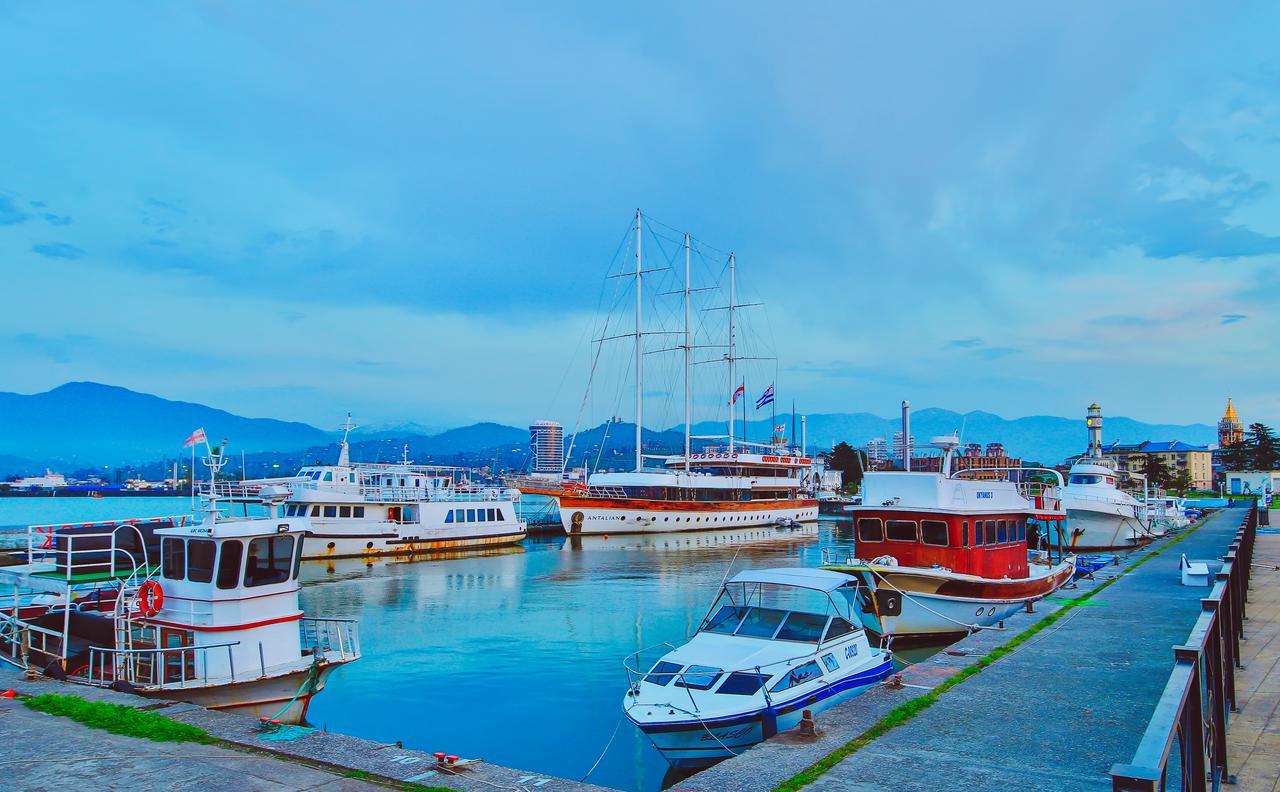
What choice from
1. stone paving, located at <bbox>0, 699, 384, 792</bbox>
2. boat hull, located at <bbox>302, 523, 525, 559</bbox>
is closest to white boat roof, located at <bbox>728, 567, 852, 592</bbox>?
stone paving, located at <bbox>0, 699, 384, 792</bbox>

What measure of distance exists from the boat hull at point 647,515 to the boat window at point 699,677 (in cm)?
5339

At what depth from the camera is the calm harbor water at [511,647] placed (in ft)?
52.0

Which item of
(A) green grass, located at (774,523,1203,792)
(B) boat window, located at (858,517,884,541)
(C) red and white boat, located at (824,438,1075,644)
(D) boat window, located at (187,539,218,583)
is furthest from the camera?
(B) boat window, located at (858,517,884,541)

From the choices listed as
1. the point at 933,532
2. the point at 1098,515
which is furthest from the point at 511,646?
the point at 1098,515

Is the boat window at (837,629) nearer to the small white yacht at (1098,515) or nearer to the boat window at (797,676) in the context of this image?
the boat window at (797,676)

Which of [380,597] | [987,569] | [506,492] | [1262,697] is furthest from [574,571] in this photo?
[1262,697]

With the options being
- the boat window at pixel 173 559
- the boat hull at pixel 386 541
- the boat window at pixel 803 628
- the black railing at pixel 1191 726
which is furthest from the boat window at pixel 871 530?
the boat hull at pixel 386 541

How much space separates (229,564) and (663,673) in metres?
7.95

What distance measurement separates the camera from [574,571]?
44.3 meters

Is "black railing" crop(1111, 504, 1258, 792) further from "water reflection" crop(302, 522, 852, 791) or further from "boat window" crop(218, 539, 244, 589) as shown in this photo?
"boat window" crop(218, 539, 244, 589)

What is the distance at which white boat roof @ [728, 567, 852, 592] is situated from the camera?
15812 mm

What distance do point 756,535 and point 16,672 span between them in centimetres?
6292

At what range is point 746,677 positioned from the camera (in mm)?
12875

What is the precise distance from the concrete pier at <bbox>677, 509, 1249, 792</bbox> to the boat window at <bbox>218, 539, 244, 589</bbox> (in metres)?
9.91
